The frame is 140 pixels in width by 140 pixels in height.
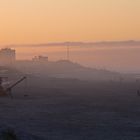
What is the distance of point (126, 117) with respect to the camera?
5378 cm

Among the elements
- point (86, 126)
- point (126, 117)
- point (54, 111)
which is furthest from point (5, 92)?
point (86, 126)

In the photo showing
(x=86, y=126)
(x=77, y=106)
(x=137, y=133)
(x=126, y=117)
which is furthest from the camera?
(x=77, y=106)

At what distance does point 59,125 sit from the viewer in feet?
153

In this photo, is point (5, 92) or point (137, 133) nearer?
point (137, 133)

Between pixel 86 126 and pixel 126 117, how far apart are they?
8405 millimetres

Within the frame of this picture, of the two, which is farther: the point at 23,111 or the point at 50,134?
the point at 23,111

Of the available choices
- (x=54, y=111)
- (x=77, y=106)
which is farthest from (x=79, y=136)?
(x=77, y=106)

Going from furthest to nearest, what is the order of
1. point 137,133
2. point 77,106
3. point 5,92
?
point 5,92, point 77,106, point 137,133

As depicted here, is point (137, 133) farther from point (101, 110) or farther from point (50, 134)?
point (101, 110)

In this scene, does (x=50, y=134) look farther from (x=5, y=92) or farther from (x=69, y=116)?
(x=5, y=92)

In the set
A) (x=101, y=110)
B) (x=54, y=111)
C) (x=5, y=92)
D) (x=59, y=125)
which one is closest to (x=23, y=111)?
(x=54, y=111)

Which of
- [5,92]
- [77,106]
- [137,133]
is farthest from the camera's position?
[5,92]

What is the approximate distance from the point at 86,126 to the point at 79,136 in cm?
584

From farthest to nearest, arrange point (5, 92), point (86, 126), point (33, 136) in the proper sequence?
1. point (5, 92)
2. point (86, 126)
3. point (33, 136)
